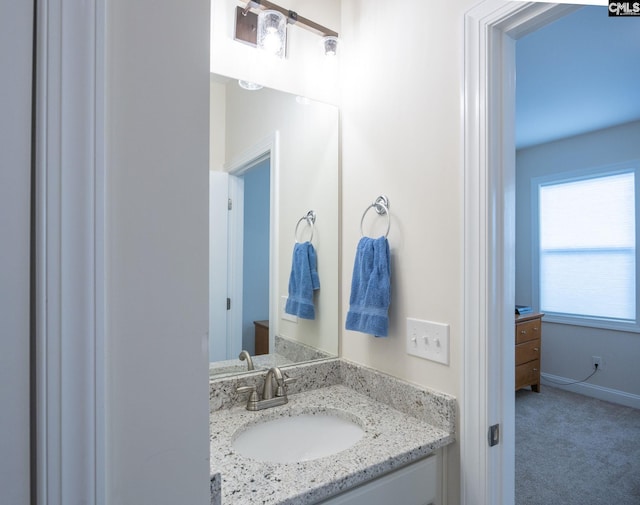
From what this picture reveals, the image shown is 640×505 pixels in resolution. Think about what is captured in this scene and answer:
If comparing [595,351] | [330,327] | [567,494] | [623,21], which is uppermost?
[623,21]

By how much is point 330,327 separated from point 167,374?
46.0 inches

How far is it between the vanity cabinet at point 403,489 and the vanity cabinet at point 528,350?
115 inches

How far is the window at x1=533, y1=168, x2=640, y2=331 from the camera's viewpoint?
3605 millimetres

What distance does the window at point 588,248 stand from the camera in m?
3.61

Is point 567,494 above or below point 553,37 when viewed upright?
below

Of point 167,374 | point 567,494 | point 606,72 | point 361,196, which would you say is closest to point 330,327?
point 361,196

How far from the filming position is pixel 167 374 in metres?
0.44

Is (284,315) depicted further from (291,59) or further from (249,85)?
(291,59)

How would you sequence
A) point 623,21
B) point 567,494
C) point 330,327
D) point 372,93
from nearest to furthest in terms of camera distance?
point 372,93, point 330,327, point 623,21, point 567,494

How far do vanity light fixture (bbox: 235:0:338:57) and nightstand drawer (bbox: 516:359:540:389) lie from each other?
350 centimetres

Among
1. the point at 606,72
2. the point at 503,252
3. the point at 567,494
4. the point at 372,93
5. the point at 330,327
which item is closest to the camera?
the point at 503,252

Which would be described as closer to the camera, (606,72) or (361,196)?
(361,196)

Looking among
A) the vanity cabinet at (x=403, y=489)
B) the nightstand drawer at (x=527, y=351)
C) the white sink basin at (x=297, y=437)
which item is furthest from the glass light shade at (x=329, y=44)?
the nightstand drawer at (x=527, y=351)

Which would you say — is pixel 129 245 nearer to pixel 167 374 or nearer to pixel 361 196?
pixel 167 374
